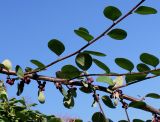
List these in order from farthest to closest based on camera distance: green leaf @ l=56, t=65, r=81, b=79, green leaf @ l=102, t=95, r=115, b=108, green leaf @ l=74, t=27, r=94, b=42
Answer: green leaf @ l=102, t=95, r=115, b=108, green leaf @ l=56, t=65, r=81, b=79, green leaf @ l=74, t=27, r=94, b=42

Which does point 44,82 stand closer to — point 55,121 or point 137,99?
point 55,121

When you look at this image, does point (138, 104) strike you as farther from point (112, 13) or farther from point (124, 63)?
point (112, 13)

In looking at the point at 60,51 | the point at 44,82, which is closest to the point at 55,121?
the point at 44,82

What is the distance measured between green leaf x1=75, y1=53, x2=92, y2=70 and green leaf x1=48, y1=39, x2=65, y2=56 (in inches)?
4.3

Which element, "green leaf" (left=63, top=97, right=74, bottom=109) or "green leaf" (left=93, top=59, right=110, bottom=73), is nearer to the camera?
"green leaf" (left=93, top=59, right=110, bottom=73)

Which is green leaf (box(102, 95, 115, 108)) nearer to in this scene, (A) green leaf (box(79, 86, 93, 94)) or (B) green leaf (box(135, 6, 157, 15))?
(A) green leaf (box(79, 86, 93, 94))

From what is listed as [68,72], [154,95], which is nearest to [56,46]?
[68,72]

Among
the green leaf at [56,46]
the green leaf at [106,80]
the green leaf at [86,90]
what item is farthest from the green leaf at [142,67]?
the green leaf at [56,46]

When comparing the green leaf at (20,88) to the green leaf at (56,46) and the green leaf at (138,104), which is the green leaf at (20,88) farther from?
the green leaf at (138,104)

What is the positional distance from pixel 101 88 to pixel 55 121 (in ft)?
0.83

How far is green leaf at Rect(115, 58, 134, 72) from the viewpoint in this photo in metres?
2.03

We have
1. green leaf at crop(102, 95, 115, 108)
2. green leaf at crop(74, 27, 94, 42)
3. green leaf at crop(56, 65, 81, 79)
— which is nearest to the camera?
green leaf at crop(74, 27, 94, 42)

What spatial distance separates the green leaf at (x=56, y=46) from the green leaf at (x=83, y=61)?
0.36 feet

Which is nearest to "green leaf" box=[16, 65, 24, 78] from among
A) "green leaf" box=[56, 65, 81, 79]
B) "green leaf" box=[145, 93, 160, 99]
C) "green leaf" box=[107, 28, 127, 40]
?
"green leaf" box=[56, 65, 81, 79]
